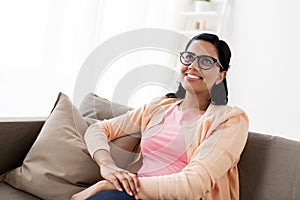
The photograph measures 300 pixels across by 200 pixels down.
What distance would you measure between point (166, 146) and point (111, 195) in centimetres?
32

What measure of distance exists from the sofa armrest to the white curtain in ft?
2.34

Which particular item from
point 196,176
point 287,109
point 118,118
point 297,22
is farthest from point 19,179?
point 297,22

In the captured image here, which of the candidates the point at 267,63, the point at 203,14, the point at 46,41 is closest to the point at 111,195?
the point at 46,41

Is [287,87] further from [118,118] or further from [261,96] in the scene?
[118,118]

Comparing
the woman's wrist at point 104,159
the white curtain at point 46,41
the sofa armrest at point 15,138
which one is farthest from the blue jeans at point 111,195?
the white curtain at point 46,41

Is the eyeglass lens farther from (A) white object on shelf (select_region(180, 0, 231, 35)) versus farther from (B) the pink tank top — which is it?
(A) white object on shelf (select_region(180, 0, 231, 35))

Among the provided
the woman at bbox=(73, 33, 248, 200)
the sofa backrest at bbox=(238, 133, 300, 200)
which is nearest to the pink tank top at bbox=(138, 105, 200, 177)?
the woman at bbox=(73, 33, 248, 200)

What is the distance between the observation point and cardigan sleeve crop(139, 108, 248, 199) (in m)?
1.19

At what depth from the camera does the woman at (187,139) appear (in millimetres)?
1202

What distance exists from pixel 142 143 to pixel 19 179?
0.49 meters

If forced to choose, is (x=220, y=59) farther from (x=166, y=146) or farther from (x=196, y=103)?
(x=166, y=146)

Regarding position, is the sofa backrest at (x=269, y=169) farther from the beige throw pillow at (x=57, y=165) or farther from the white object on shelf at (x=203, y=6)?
the white object on shelf at (x=203, y=6)

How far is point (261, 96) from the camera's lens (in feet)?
9.04

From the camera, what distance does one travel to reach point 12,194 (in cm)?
140
